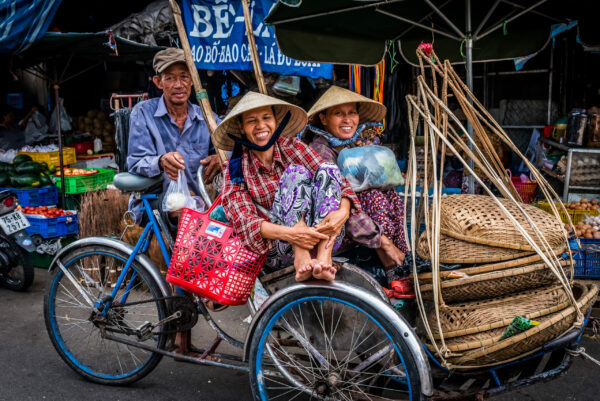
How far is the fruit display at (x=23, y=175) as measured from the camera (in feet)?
21.1

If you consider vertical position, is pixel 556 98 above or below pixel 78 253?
above

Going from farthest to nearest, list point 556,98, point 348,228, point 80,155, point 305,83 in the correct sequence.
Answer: point 80,155 → point 556,98 → point 305,83 → point 348,228

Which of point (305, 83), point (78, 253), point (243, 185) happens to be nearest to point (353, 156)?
point (243, 185)

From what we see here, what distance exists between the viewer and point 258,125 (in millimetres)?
2732

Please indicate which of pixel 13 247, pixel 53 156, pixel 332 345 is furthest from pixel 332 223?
pixel 53 156

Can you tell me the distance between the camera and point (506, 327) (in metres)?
2.19

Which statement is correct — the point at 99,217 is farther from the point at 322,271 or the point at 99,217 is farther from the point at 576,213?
the point at 576,213

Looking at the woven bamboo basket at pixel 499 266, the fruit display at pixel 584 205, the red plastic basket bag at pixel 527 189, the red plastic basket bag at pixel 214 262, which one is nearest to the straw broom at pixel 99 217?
the red plastic basket bag at pixel 214 262

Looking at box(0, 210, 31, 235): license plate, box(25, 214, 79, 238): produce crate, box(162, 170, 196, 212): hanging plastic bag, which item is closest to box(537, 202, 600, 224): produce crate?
box(162, 170, 196, 212): hanging plastic bag

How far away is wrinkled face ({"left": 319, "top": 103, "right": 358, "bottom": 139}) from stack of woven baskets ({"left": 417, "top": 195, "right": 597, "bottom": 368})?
1189 mm

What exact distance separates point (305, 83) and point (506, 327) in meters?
4.49

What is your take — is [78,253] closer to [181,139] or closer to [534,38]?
[181,139]

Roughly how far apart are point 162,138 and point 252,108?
4.40 ft

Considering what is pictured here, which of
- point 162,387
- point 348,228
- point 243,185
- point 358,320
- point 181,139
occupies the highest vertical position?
point 181,139
